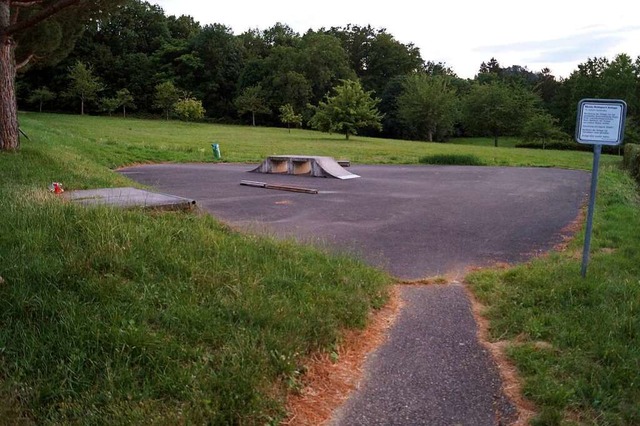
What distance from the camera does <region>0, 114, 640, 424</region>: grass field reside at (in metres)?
3.06

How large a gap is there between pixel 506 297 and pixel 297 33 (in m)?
91.1

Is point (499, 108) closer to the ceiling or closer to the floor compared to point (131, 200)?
closer to the ceiling

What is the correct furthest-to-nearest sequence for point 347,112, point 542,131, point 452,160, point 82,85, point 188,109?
point 188,109
point 82,85
point 542,131
point 347,112
point 452,160

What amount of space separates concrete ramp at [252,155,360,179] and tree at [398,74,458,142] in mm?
46921

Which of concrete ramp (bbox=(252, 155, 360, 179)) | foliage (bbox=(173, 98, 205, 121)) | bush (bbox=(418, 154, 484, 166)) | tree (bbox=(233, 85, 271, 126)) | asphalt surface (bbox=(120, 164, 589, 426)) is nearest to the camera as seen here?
asphalt surface (bbox=(120, 164, 589, 426))

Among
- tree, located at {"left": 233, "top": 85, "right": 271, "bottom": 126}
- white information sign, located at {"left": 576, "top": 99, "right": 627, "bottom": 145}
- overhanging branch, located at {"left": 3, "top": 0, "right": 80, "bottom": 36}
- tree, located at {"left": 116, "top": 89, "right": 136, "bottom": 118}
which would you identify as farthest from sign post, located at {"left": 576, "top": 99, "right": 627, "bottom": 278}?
tree, located at {"left": 116, "top": 89, "right": 136, "bottom": 118}

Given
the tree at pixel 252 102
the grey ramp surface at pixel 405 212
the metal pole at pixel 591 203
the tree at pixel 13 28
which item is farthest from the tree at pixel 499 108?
the metal pole at pixel 591 203

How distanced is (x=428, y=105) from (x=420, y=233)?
56.8 metres

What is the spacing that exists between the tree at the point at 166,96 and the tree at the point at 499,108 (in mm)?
35892

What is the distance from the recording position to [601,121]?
5309mm

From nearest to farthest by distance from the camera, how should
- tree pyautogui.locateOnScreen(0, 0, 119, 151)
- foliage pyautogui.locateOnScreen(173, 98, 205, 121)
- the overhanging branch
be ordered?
the overhanging branch, tree pyautogui.locateOnScreen(0, 0, 119, 151), foliage pyautogui.locateOnScreen(173, 98, 205, 121)

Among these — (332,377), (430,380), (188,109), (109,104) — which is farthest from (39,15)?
(109,104)

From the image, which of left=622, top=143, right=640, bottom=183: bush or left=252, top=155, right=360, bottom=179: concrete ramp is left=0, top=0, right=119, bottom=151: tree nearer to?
left=252, top=155, right=360, bottom=179: concrete ramp

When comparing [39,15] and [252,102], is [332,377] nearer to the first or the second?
[39,15]
